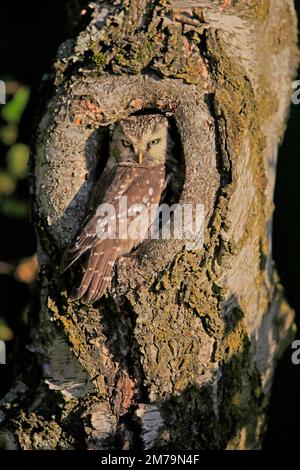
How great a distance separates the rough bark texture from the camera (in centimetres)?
302

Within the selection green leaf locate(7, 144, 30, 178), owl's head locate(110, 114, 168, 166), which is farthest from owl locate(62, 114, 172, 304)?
green leaf locate(7, 144, 30, 178)

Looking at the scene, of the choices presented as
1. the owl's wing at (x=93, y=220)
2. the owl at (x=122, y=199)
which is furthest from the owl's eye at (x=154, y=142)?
the owl's wing at (x=93, y=220)

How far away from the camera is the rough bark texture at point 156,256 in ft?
9.91

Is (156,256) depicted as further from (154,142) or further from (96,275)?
(154,142)

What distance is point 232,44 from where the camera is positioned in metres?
3.25

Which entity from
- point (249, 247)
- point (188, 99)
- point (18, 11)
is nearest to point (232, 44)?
point (188, 99)

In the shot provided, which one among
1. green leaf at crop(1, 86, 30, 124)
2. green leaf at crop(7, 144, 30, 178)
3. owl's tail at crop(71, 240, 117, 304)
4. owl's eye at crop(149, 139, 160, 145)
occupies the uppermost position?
→ green leaf at crop(1, 86, 30, 124)

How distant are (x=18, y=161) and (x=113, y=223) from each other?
0.55 metres

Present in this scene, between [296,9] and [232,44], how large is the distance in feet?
2.91

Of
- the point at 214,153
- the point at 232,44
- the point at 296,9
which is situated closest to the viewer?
the point at 214,153

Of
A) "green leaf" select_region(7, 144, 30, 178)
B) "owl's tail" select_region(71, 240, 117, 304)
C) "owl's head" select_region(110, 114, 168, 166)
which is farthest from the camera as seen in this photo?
"green leaf" select_region(7, 144, 30, 178)

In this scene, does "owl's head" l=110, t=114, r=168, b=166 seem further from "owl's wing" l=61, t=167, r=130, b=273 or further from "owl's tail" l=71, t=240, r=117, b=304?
"owl's tail" l=71, t=240, r=117, b=304

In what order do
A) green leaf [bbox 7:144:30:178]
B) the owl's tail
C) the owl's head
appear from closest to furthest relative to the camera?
the owl's tail
the owl's head
green leaf [bbox 7:144:30:178]
